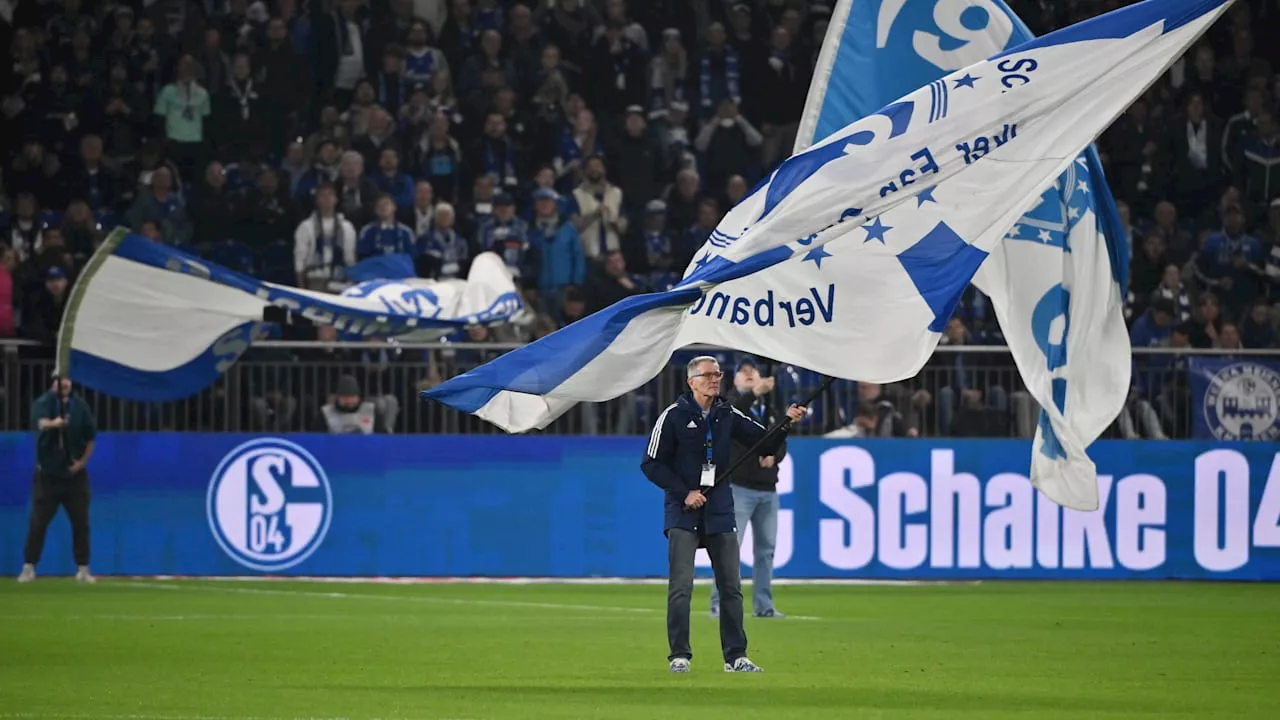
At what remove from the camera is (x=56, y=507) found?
87.7ft

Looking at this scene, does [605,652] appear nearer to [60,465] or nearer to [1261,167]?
[60,465]

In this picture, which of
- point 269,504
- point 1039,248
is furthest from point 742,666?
point 269,504

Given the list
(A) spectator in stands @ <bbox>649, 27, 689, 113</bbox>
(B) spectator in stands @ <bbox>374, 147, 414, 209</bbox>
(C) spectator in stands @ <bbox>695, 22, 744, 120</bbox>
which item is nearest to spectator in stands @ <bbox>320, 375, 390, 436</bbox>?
(B) spectator in stands @ <bbox>374, 147, 414, 209</bbox>

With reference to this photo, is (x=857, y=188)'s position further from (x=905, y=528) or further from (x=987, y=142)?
(x=905, y=528)

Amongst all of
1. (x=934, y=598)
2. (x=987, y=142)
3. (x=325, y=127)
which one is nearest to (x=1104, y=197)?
(x=987, y=142)

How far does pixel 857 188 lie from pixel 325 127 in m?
16.5

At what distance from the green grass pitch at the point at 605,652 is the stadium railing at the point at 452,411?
80.2 inches

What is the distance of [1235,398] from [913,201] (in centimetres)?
1188

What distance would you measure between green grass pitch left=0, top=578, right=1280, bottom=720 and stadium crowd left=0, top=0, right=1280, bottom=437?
10.6 feet

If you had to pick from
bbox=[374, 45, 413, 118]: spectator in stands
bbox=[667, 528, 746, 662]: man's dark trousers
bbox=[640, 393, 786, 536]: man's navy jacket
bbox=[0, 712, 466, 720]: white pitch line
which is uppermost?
bbox=[374, 45, 413, 118]: spectator in stands

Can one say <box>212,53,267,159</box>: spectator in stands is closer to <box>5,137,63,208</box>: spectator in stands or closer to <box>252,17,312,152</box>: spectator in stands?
<box>252,17,312,152</box>: spectator in stands

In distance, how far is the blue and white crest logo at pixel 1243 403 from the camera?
88.6 ft

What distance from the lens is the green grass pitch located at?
1413 cm

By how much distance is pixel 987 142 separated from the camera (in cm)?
1602
